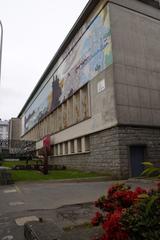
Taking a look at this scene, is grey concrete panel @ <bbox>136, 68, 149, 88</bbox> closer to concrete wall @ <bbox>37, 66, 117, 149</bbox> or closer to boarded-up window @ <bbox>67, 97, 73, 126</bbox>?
concrete wall @ <bbox>37, 66, 117, 149</bbox>

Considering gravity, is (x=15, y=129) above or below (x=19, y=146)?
above

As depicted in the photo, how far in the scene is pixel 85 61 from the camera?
89.0ft

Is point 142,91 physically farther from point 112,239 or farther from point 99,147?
point 112,239

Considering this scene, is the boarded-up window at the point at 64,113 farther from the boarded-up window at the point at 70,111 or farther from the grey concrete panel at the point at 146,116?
the grey concrete panel at the point at 146,116

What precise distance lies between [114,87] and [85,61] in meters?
7.36

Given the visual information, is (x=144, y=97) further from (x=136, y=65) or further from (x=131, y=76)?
(x=136, y=65)

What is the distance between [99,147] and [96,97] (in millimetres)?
4902

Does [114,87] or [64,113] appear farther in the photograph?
[64,113]

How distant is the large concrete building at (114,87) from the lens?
21000 millimetres

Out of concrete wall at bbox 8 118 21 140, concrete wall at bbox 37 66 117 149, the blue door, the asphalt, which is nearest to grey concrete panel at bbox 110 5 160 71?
concrete wall at bbox 37 66 117 149

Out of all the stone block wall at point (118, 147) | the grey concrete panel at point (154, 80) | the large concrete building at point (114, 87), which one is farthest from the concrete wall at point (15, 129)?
the grey concrete panel at point (154, 80)

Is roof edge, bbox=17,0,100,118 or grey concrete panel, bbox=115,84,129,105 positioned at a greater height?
roof edge, bbox=17,0,100,118

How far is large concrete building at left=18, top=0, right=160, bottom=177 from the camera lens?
68.9 feet

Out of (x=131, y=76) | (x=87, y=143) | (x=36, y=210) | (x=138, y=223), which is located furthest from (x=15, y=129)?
(x=138, y=223)
